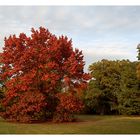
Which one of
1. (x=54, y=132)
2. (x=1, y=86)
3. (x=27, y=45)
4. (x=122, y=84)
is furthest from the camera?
(x=122, y=84)

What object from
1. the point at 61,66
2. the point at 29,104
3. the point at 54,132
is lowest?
the point at 54,132

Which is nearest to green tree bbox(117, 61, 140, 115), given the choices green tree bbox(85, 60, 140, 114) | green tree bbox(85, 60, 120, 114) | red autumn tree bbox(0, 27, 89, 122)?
green tree bbox(85, 60, 140, 114)

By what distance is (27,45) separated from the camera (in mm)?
41000

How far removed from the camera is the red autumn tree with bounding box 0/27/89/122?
39.1 m

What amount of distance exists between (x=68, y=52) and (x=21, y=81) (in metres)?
6.26

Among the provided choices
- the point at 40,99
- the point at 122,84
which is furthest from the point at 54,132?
the point at 122,84

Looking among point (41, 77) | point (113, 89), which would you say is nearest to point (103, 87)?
point (113, 89)

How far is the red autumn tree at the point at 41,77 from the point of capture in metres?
39.1

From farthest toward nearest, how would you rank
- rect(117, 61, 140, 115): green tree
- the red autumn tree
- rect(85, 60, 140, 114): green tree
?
rect(85, 60, 140, 114): green tree → rect(117, 61, 140, 115): green tree → the red autumn tree

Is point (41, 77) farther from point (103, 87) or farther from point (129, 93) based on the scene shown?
point (103, 87)

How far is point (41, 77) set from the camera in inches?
1565

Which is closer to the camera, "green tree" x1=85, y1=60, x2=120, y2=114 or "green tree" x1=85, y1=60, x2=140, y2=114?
"green tree" x1=85, y1=60, x2=140, y2=114

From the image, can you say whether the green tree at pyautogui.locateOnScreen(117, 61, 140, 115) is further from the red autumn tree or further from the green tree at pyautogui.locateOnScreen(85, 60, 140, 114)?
the red autumn tree

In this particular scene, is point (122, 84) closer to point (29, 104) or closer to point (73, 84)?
point (73, 84)
